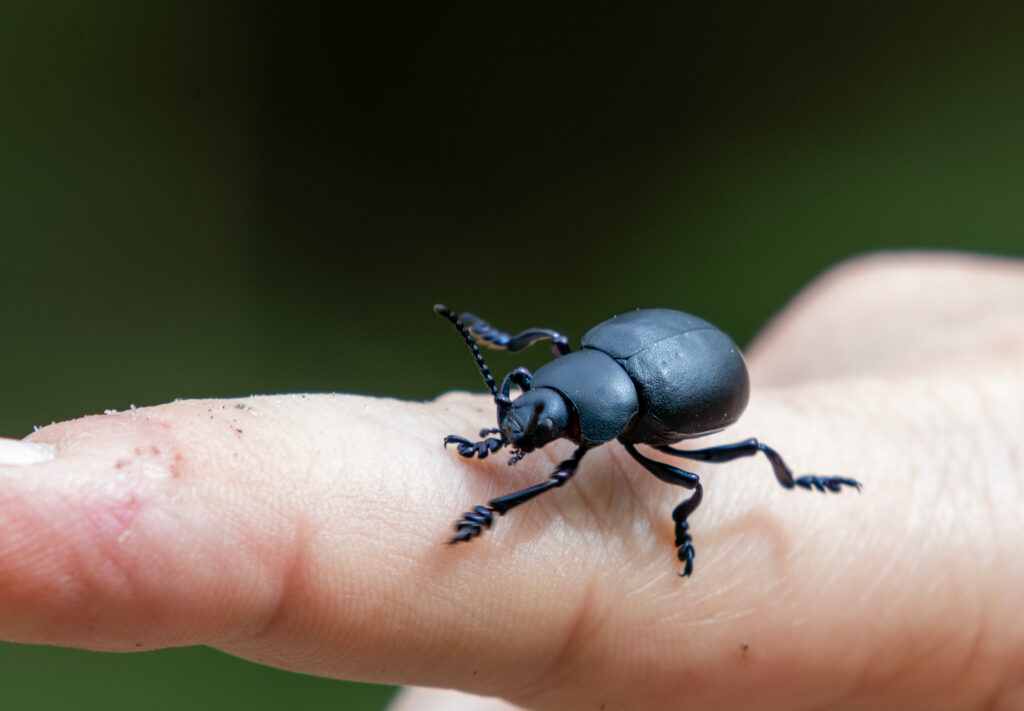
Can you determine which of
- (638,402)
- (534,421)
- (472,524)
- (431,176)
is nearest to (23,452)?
(472,524)

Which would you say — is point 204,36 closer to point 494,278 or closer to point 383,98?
point 383,98

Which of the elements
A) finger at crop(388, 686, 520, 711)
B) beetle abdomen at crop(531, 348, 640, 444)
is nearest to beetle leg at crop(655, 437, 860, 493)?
beetle abdomen at crop(531, 348, 640, 444)

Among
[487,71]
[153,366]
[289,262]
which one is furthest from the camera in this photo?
[487,71]

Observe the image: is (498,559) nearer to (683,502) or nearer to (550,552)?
(550,552)

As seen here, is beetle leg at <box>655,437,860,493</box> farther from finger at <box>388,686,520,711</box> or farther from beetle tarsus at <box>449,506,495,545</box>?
finger at <box>388,686,520,711</box>

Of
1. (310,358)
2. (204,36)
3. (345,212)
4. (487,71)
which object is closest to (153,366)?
(310,358)

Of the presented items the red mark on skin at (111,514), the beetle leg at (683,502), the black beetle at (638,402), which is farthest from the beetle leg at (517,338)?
the red mark on skin at (111,514)

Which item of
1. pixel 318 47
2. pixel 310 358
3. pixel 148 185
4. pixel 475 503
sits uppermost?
A: pixel 318 47
